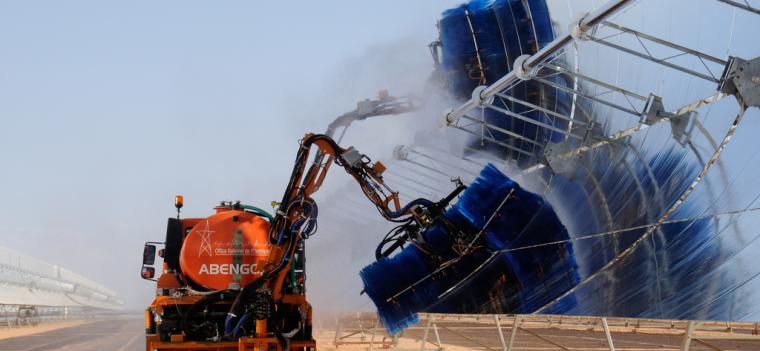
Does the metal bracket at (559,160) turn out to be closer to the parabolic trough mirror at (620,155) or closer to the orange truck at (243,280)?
the parabolic trough mirror at (620,155)

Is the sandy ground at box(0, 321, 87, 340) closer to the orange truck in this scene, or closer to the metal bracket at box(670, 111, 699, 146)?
the orange truck

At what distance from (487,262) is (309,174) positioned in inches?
185

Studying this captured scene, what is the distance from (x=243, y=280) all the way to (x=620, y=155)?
770cm

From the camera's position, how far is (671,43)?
44.6 ft

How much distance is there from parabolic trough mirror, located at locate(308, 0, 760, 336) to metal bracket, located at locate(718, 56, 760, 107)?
0.02 meters

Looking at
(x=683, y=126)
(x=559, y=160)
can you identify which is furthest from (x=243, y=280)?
(x=683, y=126)

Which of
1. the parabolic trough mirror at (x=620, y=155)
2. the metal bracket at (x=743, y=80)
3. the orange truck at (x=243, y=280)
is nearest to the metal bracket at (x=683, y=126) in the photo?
the parabolic trough mirror at (x=620, y=155)

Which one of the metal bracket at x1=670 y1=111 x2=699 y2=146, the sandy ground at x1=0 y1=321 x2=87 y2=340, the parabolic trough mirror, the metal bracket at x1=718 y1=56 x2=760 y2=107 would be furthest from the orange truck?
the sandy ground at x1=0 y1=321 x2=87 y2=340

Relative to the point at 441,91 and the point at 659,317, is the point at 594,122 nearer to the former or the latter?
the point at 659,317

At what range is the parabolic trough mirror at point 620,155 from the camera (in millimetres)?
12500

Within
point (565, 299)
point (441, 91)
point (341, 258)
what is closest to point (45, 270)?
point (341, 258)

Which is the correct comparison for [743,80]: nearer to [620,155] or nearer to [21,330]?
[620,155]

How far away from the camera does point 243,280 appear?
15875 mm

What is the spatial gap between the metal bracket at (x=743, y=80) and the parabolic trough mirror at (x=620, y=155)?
0.06 ft
